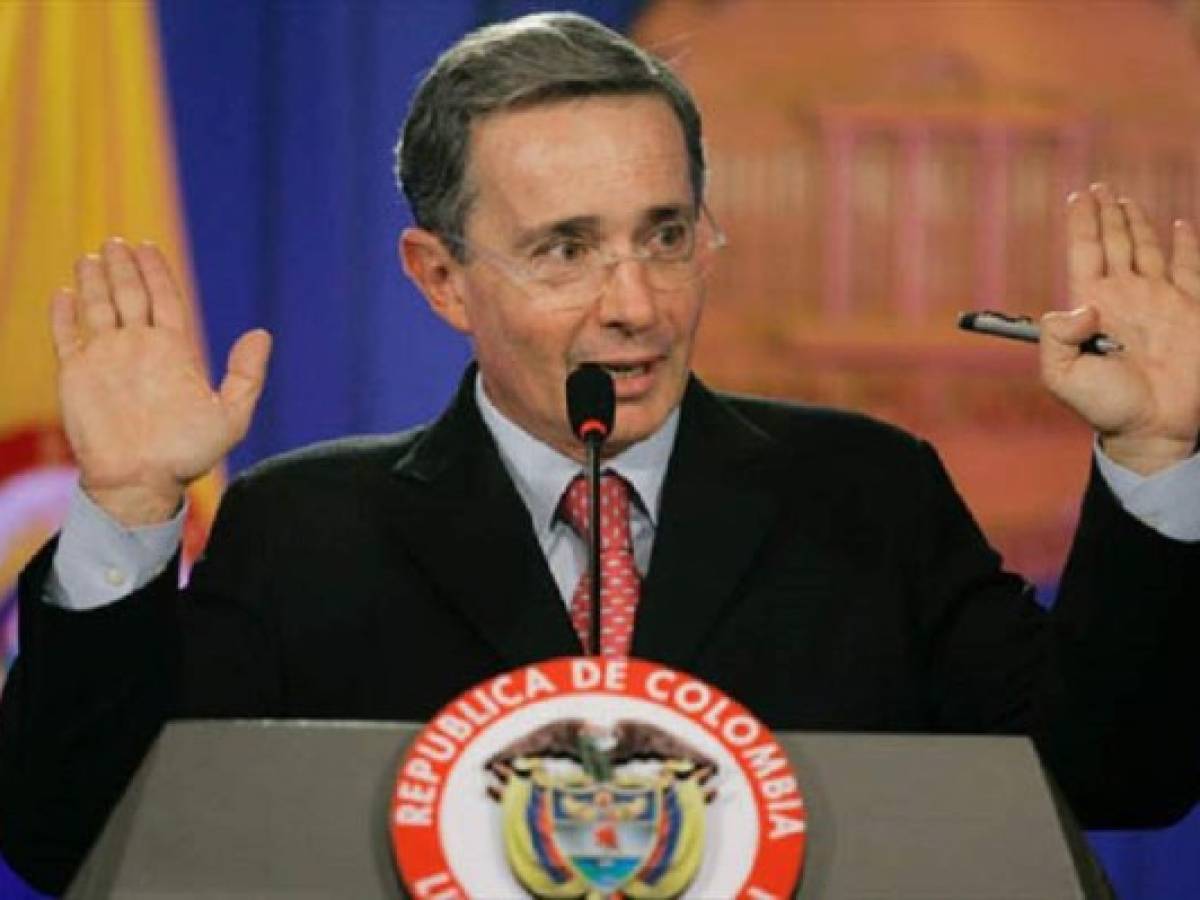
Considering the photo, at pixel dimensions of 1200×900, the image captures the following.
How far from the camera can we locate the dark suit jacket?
4.82ft

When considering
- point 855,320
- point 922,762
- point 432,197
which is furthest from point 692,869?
point 855,320

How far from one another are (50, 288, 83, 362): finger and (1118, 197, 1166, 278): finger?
27.4 inches

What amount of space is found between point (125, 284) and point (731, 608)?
1.79 ft

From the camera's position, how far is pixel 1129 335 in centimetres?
148

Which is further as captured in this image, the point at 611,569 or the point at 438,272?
the point at 438,272

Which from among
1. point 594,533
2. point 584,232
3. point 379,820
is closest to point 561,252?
point 584,232

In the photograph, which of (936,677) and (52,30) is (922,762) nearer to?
(936,677)

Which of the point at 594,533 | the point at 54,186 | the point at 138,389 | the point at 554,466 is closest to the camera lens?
the point at 594,533

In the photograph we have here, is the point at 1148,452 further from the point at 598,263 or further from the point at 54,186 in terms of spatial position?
the point at 54,186

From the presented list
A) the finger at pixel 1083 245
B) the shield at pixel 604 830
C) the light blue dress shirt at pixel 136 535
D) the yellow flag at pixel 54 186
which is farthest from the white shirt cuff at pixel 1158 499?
the yellow flag at pixel 54 186

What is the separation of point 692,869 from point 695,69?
179 cm

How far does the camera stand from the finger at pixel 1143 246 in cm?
150

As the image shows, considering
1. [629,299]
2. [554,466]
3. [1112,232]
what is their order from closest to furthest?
1. [1112,232]
2. [629,299]
3. [554,466]

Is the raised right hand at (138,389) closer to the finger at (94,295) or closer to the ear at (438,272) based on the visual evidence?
the finger at (94,295)
